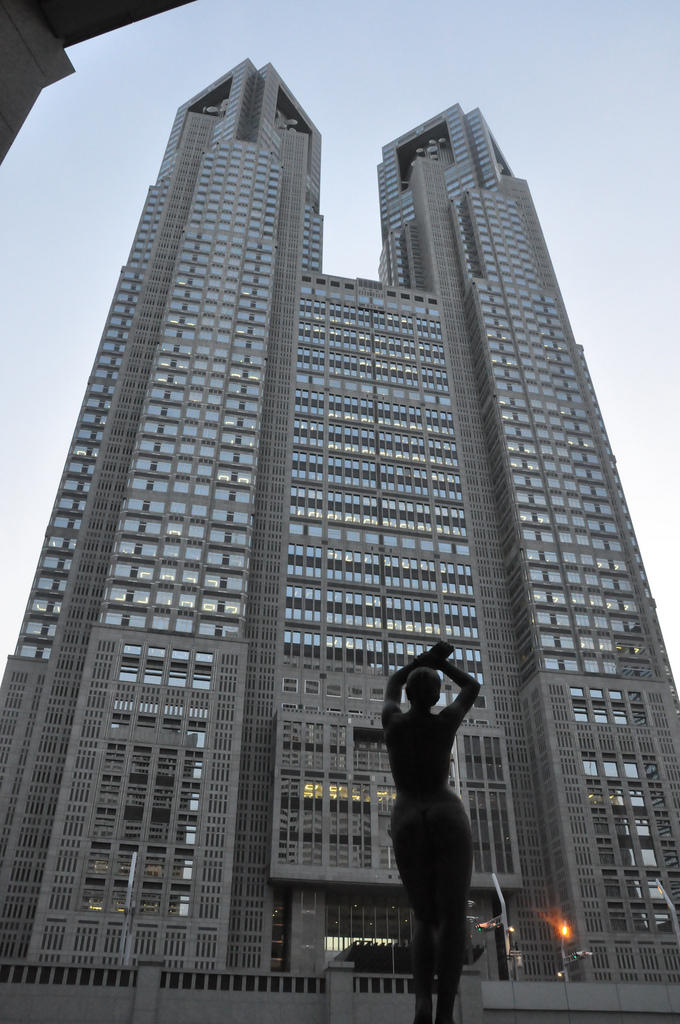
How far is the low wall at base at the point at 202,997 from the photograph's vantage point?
42719 mm

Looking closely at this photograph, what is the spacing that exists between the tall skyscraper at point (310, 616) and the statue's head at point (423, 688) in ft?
164

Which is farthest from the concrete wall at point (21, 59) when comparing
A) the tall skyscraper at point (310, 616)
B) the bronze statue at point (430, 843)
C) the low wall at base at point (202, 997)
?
the tall skyscraper at point (310, 616)

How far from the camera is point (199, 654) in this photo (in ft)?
284

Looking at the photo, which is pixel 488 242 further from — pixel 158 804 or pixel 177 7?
pixel 177 7

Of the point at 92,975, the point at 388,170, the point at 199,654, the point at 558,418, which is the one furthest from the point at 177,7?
the point at 388,170

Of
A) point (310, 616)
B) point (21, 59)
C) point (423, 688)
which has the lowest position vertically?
point (423, 688)

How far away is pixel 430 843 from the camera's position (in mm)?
11828

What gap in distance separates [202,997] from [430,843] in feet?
129

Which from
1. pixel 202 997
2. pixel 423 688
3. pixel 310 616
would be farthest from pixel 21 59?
pixel 310 616

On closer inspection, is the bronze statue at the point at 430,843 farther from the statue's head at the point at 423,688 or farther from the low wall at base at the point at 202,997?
the low wall at base at the point at 202,997

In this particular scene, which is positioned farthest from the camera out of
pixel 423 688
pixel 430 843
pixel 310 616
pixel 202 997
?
pixel 310 616

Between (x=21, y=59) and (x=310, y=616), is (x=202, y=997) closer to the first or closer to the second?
(x=21, y=59)

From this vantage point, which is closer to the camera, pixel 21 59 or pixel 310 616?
pixel 21 59

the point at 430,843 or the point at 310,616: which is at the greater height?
the point at 310,616
